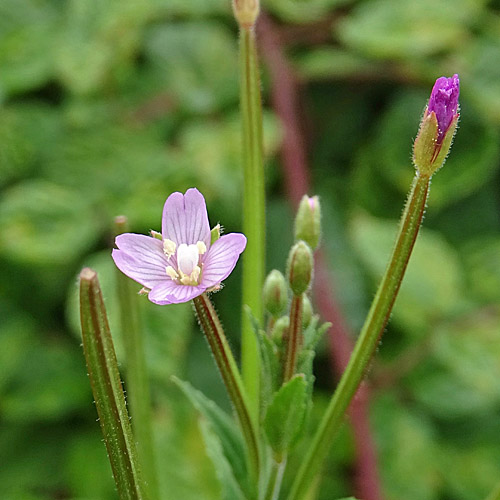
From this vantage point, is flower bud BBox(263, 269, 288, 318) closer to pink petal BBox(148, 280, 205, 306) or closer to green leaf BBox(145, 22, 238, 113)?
pink petal BBox(148, 280, 205, 306)

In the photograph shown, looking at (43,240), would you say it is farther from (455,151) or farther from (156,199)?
(455,151)

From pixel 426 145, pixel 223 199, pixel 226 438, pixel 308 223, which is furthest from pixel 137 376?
pixel 223 199

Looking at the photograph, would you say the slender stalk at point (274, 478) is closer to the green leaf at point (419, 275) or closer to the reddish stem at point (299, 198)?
the reddish stem at point (299, 198)

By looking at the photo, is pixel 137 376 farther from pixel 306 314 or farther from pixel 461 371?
pixel 461 371

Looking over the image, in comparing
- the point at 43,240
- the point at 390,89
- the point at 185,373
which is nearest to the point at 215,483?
the point at 185,373

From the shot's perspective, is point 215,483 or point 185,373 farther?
point 185,373

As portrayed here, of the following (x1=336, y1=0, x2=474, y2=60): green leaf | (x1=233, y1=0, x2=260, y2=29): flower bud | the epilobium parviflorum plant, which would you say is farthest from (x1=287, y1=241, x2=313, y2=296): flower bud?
(x1=336, y1=0, x2=474, y2=60): green leaf
